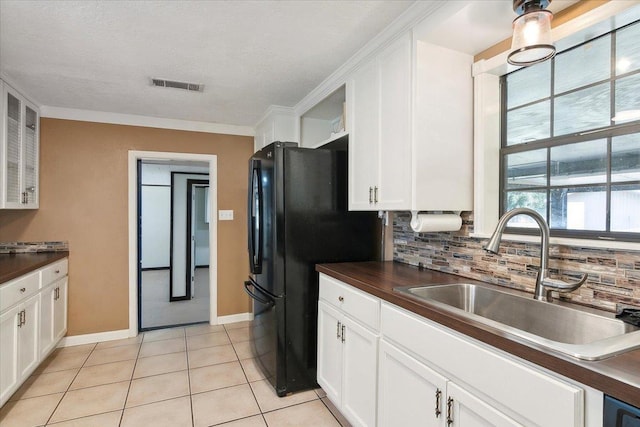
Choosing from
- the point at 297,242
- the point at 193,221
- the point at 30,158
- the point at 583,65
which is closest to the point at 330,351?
the point at 297,242

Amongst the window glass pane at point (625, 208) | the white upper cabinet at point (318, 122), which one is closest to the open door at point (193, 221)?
the white upper cabinet at point (318, 122)

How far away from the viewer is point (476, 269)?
73.8 inches

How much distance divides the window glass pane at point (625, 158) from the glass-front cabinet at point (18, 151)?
151 inches

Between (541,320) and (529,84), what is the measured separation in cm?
120

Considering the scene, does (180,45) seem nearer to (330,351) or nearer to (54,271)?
(330,351)

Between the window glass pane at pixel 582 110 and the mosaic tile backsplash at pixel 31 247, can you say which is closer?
the window glass pane at pixel 582 110

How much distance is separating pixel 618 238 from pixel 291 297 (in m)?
1.80

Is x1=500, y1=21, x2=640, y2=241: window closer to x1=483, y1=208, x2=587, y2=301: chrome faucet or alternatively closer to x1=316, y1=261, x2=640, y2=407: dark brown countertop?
x1=483, y1=208, x2=587, y2=301: chrome faucet

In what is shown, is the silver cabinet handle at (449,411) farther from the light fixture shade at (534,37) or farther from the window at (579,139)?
the light fixture shade at (534,37)

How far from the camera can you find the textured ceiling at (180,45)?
5.54 ft

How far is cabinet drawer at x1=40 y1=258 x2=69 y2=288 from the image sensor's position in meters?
2.70

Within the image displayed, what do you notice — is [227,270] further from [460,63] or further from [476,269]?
[460,63]

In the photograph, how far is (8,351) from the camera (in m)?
2.11

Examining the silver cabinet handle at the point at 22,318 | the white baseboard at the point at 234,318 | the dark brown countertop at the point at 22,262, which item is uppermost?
the dark brown countertop at the point at 22,262
